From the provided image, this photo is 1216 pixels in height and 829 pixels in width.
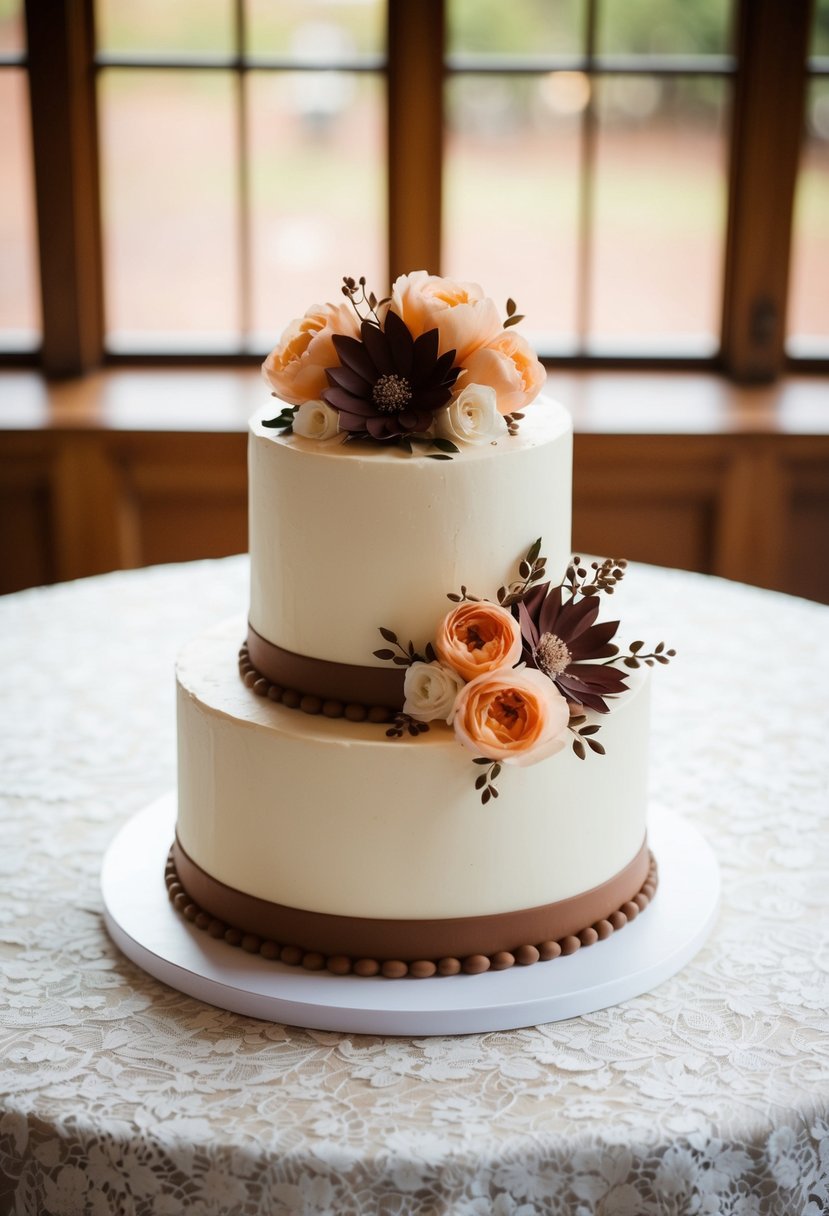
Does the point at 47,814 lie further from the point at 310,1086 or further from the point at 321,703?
the point at 310,1086

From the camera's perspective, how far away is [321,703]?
1.55m

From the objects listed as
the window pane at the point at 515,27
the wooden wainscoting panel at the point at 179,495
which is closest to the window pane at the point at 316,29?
the window pane at the point at 515,27

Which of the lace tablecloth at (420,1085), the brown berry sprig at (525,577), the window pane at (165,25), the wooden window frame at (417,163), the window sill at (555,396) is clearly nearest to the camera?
the lace tablecloth at (420,1085)

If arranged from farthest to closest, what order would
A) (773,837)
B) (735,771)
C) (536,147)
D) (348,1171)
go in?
(536,147) < (735,771) < (773,837) < (348,1171)

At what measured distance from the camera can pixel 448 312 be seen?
1.48 meters

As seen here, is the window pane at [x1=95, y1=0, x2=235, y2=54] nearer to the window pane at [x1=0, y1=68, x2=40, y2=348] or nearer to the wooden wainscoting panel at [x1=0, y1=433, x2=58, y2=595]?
the window pane at [x1=0, y1=68, x2=40, y2=348]

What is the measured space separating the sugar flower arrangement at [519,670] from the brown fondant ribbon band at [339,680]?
0.10 feet

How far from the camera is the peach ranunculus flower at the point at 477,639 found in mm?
1425

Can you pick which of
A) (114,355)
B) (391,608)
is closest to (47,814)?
(391,608)

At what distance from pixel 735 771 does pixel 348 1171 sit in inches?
40.2

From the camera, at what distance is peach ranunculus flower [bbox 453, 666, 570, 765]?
4.57 feet

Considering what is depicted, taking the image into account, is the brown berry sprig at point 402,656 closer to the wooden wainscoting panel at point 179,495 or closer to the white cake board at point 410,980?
the white cake board at point 410,980

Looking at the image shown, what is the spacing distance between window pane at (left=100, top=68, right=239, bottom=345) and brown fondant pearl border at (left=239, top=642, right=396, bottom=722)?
2571 millimetres

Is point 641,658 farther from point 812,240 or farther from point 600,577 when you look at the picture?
point 812,240
